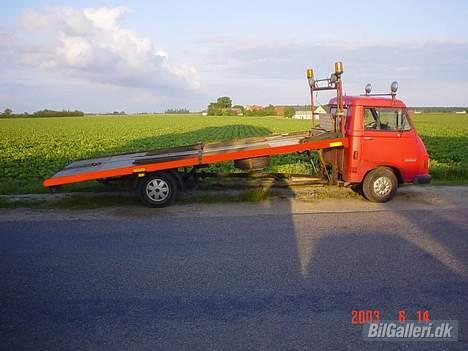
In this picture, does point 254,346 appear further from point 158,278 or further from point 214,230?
point 214,230

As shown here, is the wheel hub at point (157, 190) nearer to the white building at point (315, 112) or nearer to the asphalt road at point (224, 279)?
the asphalt road at point (224, 279)

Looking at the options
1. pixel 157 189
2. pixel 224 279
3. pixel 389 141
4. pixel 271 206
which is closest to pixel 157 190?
pixel 157 189

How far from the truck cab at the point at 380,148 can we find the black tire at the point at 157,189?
11.5 ft

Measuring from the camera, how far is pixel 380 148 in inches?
323

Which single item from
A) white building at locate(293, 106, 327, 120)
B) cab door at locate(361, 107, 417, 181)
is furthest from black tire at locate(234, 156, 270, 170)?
white building at locate(293, 106, 327, 120)

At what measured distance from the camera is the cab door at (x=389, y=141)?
8.17 m

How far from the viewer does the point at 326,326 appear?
11.8ft

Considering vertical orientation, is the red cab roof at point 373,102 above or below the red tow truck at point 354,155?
above

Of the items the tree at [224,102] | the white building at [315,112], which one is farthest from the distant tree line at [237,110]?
the white building at [315,112]

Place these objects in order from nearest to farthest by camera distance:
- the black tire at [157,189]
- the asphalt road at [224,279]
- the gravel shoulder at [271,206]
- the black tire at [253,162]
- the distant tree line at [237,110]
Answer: the asphalt road at [224,279] < the gravel shoulder at [271,206] < the black tire at [157,189] < the black tire at [253,162] < the distant tree line at [237,110]

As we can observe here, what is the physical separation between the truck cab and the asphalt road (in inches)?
47.5

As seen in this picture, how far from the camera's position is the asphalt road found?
352cm

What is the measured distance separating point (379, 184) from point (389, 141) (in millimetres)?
881

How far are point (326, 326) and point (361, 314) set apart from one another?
427mm
